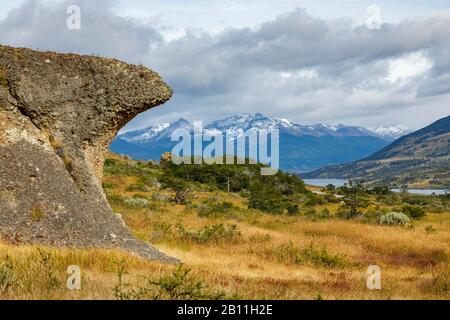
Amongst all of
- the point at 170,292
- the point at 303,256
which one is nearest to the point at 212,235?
the point at 303,256

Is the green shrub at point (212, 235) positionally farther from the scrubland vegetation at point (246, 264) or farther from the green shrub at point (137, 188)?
the green shrub at point (137, 188)

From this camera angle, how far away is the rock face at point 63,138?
568 inches

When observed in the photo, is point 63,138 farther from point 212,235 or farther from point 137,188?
point 137,188

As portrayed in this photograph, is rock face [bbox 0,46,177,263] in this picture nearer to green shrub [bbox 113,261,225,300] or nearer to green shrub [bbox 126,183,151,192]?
green shrub [bbox 113,261,225,300]

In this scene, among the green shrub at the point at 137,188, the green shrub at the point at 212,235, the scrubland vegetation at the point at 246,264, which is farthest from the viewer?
the green shrub at the point at 137,188

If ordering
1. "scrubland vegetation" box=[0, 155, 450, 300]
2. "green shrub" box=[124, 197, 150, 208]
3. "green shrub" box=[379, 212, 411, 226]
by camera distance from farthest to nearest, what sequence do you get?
"green shrub" box=[124, 197, 150, 208], "green shrub" box=[379, 212, 411, 226], "scrubland vegetation" box=[0, 155, 450, 300]

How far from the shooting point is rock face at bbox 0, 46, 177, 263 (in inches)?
568

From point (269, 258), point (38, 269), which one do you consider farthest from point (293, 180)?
point (38, 269)

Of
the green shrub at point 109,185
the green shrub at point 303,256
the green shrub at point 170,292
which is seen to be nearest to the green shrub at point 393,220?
the green shrub at point 303,256

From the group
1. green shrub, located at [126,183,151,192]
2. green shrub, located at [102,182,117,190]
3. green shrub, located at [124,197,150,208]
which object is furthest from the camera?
green shrub, located at [126,183,151,192]

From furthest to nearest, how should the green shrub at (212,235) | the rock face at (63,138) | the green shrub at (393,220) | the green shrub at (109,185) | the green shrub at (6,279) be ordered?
the green shrub at (109,185) < the green shrub at (393,220) < the green shrub at (212,235) < the rock face at (63,138) < the green shrub at (6,279)

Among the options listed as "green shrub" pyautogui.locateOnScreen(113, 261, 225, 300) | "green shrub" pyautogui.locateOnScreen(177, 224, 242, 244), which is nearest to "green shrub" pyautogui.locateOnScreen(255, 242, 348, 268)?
"green shrub" pyautogui.locateOnScreen(177, 224, 242, 244)

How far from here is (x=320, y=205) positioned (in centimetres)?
6244
